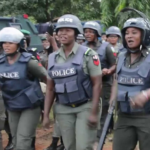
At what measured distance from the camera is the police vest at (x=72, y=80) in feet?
11.9

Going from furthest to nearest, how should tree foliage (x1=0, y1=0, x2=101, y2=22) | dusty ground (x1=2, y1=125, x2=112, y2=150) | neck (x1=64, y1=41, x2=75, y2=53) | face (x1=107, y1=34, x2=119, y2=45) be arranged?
1. tree foliage (x1=0, y1=0, x2=101, y2=22)
2. face (x1=107, y1=34, x2=119, y2=45)
3. dusty ground (x1=2, y1=125, x2=112, y2=150)
4. neck (x1=64, y1=41, x2=75, y2=53)

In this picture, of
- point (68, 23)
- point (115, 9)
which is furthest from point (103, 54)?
point (115, 9)

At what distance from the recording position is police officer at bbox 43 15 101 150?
3.62 m

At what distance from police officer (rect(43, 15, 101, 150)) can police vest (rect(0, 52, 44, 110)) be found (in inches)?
18.3

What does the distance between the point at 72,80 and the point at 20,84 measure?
0.79m

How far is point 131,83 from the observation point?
129 inches

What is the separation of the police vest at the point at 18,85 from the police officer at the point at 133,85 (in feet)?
3.90

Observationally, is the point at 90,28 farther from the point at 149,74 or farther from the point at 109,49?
the point at 149,74

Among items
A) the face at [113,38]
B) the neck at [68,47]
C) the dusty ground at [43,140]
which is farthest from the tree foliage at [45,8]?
the neck at [68,47]

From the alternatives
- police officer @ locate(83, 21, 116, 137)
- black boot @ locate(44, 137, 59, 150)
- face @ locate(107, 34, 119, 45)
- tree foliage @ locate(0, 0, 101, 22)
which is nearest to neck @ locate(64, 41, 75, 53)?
police officer @ locate(83, 21, 116, 137)

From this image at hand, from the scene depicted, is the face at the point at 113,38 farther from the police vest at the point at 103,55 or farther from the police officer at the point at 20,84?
the police officer at the point at 20,84

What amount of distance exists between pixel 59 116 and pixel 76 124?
22 cm

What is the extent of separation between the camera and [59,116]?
3.79 metres

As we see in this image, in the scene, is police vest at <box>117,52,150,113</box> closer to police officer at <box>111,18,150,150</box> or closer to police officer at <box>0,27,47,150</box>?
police officer at <box>111,18,150,150</box>
